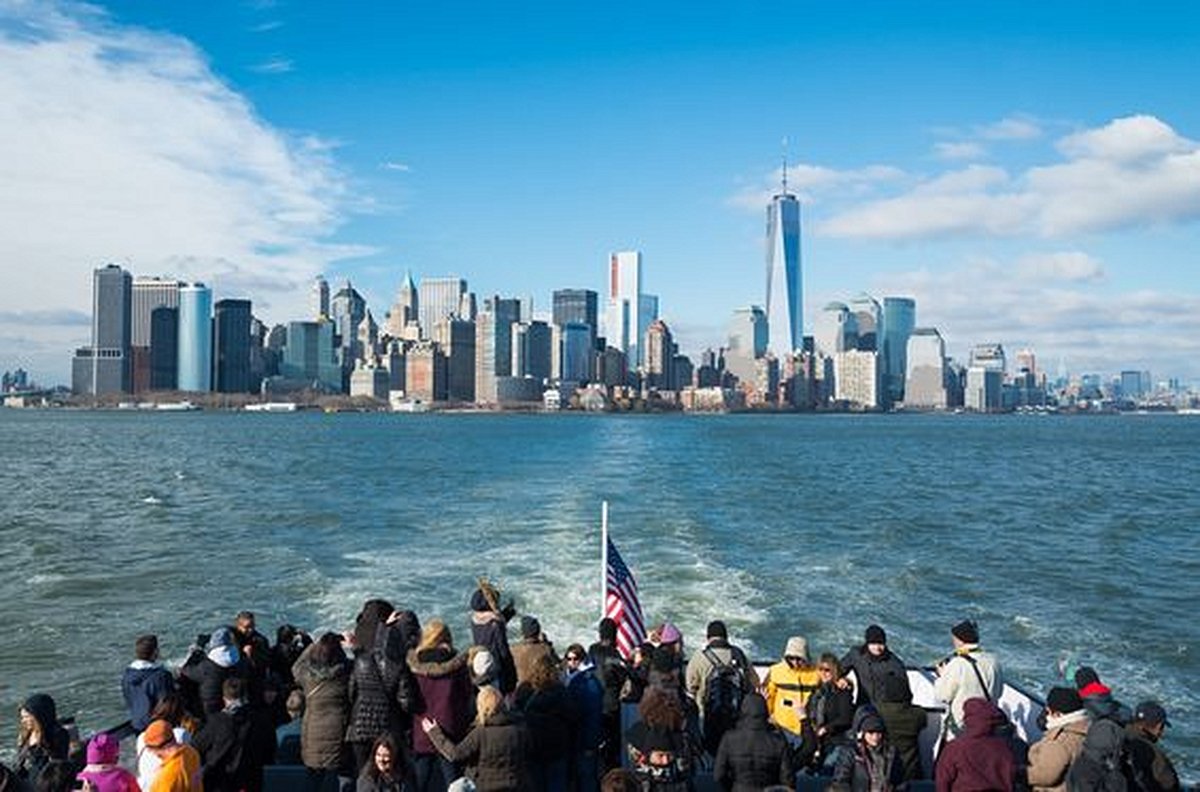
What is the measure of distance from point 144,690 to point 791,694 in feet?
17.8

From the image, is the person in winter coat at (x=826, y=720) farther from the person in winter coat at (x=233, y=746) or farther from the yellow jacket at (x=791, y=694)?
the person in winter coat at (x=233, y=746)

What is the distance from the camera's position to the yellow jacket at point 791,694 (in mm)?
9320

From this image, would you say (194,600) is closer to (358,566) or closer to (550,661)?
(358,566)

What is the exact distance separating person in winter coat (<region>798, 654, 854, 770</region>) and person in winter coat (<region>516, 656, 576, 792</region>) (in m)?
1.95

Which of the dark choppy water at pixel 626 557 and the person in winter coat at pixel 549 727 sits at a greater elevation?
the person in winter coat at pixel 549 727

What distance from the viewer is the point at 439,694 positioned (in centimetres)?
827

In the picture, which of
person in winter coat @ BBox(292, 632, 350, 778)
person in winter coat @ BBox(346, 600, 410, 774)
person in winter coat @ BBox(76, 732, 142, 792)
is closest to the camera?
person in winter coat @ BBox(76, 732, 142, 792)

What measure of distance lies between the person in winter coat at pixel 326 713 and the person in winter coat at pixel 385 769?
128cm

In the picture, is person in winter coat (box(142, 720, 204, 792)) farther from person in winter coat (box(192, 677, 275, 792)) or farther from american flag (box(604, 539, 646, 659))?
american flag (box(604, 539, 646, 659))

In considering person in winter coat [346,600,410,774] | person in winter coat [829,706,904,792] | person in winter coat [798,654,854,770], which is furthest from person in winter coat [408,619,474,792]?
person in winter coat [829,706,904,792]

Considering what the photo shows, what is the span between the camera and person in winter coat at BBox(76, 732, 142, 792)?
6.45 m

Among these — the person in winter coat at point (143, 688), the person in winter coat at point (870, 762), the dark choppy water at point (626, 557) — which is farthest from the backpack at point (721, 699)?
the dark choppy water at point (626, 557)

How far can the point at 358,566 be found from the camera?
32000 millimetres

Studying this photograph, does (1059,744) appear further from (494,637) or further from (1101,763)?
(494,637)
